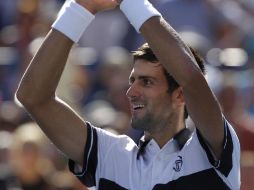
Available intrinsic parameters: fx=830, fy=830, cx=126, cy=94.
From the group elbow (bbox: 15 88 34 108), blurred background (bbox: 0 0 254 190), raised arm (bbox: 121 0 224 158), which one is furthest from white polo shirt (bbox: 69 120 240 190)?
blurred background (bbox: 0 0 254 190)

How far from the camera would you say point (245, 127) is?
22.3ft

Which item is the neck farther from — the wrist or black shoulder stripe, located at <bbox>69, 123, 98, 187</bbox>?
the wrist

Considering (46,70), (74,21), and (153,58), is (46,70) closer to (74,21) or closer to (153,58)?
(74,21)

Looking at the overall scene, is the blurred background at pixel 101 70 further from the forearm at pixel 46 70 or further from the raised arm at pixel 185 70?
the raised arm at pixel 185 70

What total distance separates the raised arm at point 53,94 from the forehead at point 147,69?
14.6 inches

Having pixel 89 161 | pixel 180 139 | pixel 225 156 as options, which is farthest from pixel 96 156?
pixel 225 156

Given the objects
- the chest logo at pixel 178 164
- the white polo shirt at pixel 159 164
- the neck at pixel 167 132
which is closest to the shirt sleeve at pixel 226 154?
the white polo shirt at pixel 159 164

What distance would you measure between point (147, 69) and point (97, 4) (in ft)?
1.42

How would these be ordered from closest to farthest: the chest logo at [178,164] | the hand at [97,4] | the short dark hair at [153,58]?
the hand at [97,4], the chest logo at [178,164], the short dark hair at [153,58]

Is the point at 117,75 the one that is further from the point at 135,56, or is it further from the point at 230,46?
the point at 135,56

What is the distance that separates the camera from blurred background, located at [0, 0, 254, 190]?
22.0 ft

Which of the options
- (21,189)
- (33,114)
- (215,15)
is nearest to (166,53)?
(33,114)

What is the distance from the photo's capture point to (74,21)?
12.1 feet

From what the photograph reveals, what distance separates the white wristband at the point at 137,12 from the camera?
349 cm
